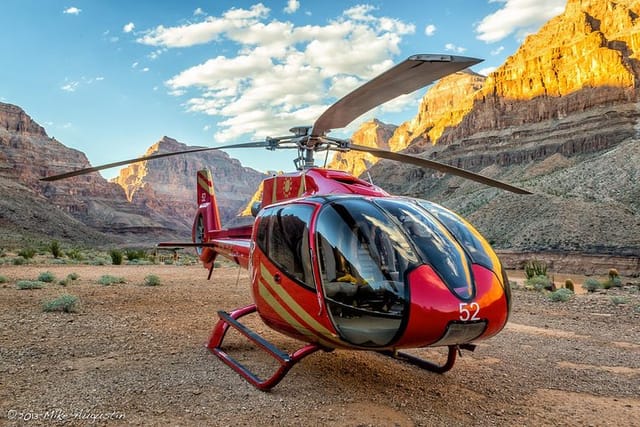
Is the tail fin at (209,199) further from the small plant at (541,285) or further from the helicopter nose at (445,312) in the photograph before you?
the small plant at (541,285)

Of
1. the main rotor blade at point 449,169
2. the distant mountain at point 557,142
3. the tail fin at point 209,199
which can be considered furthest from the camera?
→ the distant mountain at point 557,142

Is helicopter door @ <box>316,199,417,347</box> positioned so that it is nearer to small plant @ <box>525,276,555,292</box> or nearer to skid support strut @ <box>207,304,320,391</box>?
skid support strut @ <box>207,304,320,391</box>

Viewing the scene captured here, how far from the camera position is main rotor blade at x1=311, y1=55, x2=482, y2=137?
3.52 meters

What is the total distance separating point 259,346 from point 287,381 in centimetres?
51

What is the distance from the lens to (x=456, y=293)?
3.88m

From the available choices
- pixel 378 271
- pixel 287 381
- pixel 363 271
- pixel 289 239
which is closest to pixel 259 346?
pixel 287 381

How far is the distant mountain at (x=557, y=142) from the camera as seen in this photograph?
43469mm

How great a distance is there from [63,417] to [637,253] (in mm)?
39458

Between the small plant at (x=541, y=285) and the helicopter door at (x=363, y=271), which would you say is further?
the small plant at (x=541, y=285)

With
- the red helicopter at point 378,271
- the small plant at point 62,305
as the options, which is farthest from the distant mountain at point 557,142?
the small plant at point 62,305

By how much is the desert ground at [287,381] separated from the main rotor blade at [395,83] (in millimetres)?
3064

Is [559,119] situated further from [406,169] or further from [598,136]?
[406,169]

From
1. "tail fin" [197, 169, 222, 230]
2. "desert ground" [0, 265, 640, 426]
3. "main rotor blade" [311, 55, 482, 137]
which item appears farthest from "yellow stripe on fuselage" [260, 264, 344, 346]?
"tail fin" [197, 169, 222, 230]

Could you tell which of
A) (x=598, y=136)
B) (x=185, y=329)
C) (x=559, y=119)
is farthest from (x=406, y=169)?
(x=185, y=329)
